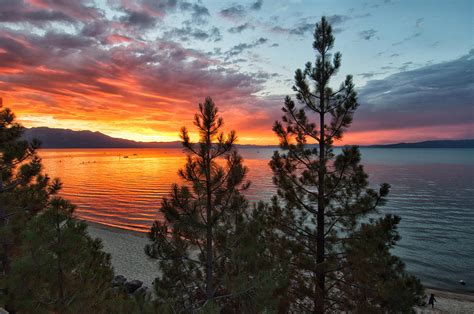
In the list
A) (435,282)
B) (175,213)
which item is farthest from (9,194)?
(435,282)

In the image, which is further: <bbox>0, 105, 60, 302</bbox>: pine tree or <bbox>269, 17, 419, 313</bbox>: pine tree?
<bbox>0, 105, 60, 302</bbox>: pine tree

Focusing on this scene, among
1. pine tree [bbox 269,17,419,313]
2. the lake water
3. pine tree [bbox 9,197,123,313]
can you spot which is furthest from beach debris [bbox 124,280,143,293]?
the lake water

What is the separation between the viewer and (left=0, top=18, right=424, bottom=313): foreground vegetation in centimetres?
809

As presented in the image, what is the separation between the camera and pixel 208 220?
322 inches

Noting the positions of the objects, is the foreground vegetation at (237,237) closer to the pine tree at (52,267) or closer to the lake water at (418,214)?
the pine tree at (52,267)

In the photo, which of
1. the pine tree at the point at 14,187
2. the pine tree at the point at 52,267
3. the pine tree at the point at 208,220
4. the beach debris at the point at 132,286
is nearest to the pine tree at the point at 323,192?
the pine tree at the point at 208,220

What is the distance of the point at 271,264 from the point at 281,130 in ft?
17.9

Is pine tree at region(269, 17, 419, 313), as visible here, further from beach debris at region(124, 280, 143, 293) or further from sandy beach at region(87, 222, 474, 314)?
beach debris at region(124, 280, 143, 293)

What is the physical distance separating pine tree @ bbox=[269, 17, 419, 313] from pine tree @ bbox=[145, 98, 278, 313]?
2.35m

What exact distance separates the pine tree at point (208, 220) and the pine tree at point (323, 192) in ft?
7.70

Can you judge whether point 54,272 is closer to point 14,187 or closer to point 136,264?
point 14,187

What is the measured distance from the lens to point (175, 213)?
810 cm

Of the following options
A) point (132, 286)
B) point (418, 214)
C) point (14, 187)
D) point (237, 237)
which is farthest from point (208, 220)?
point (418, 214)

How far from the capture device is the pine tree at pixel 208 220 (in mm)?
7918
